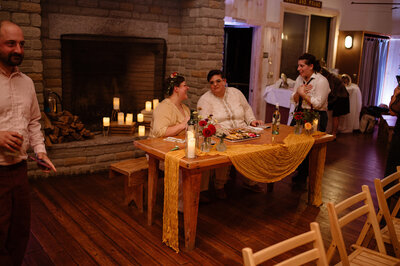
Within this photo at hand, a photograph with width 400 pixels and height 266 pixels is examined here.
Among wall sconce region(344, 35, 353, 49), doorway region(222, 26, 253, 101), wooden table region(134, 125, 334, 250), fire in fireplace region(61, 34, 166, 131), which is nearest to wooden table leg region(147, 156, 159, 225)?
wooden table region(134, 125, 334, 250)

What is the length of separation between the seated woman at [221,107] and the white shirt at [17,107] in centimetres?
192

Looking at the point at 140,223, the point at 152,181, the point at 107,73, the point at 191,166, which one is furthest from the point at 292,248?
the point at 107,73

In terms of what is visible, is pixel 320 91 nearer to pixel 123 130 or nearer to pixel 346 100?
pixel 123 130

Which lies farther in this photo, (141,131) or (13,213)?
(141,131)

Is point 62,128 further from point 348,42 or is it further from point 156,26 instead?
point 348,42

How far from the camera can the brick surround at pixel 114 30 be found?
3.99 metres

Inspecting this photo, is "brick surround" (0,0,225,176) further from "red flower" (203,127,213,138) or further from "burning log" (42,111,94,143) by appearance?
"red flower" (203,127,213,138)

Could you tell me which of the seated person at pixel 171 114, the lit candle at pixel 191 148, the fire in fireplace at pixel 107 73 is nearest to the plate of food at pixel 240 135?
the seated person at pixel 171 114

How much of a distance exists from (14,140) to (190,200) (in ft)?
4.35

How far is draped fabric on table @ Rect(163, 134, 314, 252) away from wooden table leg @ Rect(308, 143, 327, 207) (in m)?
0.22

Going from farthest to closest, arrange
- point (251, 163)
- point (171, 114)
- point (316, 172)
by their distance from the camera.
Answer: point (316, 172), point (171, 114), point (251, 163)

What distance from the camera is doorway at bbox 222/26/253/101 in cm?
721

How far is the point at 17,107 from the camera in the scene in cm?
212

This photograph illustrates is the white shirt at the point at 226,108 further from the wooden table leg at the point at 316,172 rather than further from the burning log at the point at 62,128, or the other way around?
the burning log at the point at 62,128
